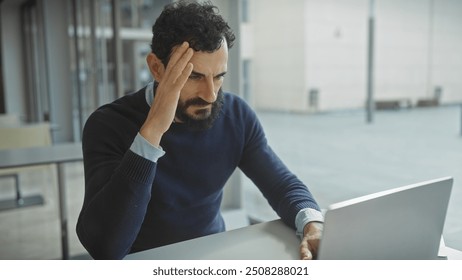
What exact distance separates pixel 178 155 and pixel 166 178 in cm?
7

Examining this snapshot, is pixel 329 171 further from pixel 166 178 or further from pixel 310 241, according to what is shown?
pixel 310 241

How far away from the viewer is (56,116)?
6848 mm

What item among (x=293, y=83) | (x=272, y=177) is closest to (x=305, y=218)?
(x=272, y=177)

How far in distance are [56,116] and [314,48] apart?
6036 mm

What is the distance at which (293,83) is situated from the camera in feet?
34.3

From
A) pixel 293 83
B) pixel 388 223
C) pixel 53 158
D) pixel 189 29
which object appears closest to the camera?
pixel 388 223

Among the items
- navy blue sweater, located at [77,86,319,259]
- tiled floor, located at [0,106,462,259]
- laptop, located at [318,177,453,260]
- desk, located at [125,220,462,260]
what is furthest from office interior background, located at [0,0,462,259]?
desk, located at [125,220,462,260]

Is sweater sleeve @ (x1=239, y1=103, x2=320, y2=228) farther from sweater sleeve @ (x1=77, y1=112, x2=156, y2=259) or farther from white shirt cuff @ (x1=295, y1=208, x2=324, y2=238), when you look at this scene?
sweater sleeve @ (x1=77, y1=112, x2=156, y2=259)

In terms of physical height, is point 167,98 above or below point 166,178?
above

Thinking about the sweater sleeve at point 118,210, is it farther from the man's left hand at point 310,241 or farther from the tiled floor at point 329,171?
the tiled floor at point 329,171

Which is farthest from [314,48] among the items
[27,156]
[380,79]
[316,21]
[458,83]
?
[27,156]

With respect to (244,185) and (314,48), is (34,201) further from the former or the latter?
(314,48)

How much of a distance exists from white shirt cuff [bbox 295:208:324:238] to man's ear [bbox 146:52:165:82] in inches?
19.5

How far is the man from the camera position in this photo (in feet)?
3.14
